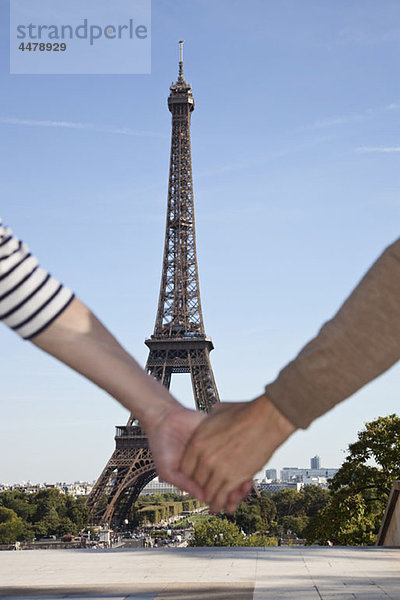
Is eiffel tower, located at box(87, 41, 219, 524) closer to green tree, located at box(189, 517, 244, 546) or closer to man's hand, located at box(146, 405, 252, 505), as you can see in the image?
green tree, located at box(189, 517, 244, 546)

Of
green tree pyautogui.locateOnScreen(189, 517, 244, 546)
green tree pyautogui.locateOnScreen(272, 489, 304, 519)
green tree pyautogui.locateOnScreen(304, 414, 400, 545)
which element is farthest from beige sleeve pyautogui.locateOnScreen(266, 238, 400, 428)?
green tree pyautogui.locateOnScreen(272, 489, 304, 519)

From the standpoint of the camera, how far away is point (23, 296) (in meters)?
1.64

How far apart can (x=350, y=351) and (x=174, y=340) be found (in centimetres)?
4039

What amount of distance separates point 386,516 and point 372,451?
18.6 ft

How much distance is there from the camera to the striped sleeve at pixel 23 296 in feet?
5.37

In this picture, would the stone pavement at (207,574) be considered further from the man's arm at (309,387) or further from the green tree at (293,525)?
the green tree at (293,525)

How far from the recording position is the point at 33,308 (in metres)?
1.64

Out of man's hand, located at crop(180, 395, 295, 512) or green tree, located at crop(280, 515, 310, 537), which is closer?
man's hand, located at crop(180, 395, 295, 512)

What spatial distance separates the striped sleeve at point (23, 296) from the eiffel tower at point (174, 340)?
117 feet

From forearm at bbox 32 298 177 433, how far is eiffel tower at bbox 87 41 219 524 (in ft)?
117

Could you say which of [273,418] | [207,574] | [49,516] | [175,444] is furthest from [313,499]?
[273,418]

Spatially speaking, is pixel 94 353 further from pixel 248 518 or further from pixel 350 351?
pixel 248 518

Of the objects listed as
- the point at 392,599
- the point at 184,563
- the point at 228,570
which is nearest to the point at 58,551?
the point at 184,563

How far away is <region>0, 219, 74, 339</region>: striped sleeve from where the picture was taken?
164 cm
